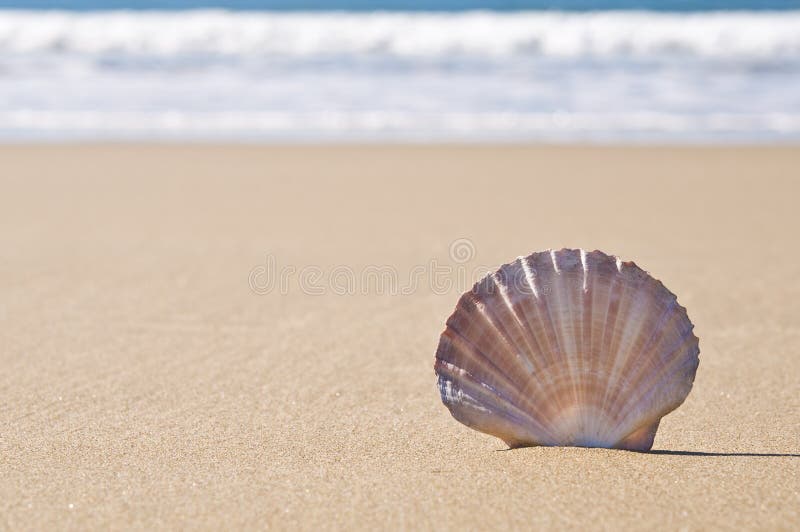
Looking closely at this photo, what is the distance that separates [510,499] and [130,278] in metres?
2.42

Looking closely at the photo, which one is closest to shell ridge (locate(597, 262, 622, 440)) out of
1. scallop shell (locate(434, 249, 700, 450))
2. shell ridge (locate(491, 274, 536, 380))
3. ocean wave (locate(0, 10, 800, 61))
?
scallop shell (locate(434, 249, 700, 450))

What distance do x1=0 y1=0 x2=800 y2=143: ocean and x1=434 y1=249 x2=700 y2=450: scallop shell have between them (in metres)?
6.30

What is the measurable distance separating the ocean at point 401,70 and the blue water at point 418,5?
0.19 feet

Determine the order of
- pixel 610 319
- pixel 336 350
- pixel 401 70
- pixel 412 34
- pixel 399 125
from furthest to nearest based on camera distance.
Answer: pixel 412 34 < pixel 401 70 < pixel 399 125 < pixel 336 350 < pixel 610 319

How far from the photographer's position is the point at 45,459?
6.25 feet

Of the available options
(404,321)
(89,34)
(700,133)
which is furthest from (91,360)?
(89,34)

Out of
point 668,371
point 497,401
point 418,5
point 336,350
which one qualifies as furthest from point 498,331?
point 418,5

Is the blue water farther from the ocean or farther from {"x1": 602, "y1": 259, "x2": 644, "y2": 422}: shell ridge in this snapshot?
{"x1": 602, "y1": 259, "x2": 644, "y2": 422}: shell ridge

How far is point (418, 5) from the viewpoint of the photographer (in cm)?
1816

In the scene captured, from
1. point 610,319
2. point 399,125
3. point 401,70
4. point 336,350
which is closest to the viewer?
point 610,319

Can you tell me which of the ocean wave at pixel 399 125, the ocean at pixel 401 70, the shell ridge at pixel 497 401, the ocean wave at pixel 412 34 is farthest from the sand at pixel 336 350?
the ocean wave at pixel 412 34

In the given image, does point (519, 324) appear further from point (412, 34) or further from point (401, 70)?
point (412, 34)

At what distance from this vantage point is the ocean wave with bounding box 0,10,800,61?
561 inches

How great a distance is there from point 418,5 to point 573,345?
1718cm
